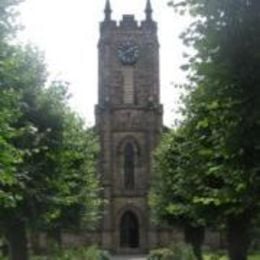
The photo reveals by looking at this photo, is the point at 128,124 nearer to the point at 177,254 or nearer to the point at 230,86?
the point at 177,254

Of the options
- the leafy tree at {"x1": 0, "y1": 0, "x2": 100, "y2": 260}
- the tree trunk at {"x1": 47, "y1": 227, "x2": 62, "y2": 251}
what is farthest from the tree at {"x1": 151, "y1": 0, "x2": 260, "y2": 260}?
the tree trunk at {"x1": 47, "y1": 227, "x2": 62, "y2": 251}

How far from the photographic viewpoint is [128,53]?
79.2 m

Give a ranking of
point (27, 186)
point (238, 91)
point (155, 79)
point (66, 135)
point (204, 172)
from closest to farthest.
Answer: point (238, 91)
point (204, 172)
point (27, 186)
point (66, 135)
point (155, 79)

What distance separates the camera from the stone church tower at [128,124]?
246 feet

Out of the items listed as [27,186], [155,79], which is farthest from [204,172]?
[155,79]

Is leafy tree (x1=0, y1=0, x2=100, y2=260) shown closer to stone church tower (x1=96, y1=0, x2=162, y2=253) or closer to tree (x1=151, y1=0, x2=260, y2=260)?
tree (x1=151, y1=0, x2=260, y2=260)

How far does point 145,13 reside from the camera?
81000mm

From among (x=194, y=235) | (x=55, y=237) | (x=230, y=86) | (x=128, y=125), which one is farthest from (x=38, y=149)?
(x=128, y=125)

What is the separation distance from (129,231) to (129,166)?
19.5 feet

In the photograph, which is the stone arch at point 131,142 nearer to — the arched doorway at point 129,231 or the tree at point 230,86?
the arched doorway at point 129,231

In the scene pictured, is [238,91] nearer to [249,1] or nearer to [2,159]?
[249,1]

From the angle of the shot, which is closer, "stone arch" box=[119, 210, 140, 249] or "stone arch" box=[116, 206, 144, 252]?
"stone arch" box=[116, 206, 144, 252]

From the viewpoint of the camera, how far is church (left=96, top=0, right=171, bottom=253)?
74875 mm

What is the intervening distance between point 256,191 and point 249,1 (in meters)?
4.00
